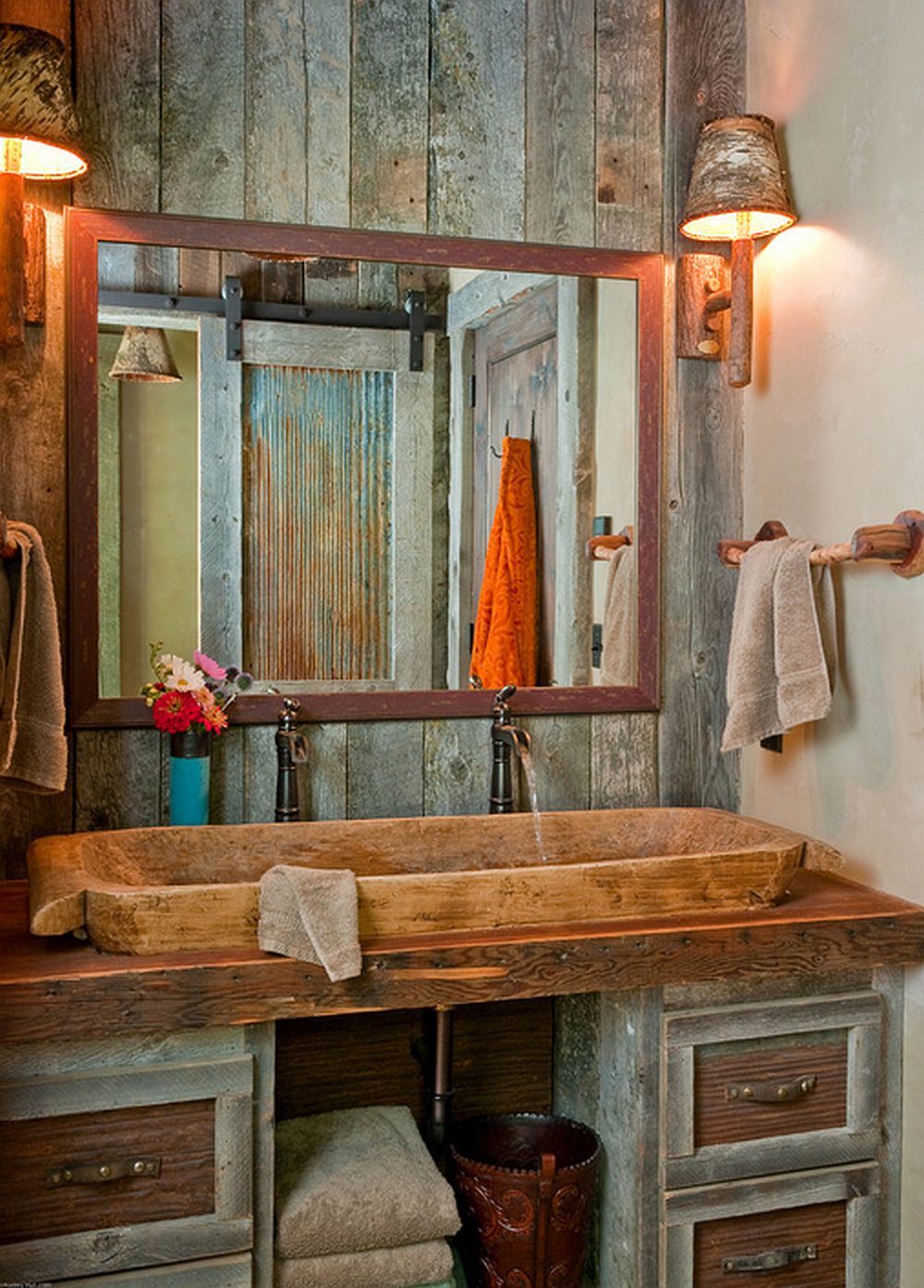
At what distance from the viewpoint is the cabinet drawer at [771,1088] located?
75.1 inches

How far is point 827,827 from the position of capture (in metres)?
2.22

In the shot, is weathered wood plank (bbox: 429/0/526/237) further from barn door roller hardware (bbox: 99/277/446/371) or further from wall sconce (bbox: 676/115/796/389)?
wall sconce (bbox: 676/115/796/389)

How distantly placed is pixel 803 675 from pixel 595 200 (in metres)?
0.97

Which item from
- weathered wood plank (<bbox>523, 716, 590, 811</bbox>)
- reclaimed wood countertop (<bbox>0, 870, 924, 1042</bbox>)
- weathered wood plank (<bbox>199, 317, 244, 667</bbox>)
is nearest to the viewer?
reclaimed wood countertop (<bbox>0, 870, 924, 1042</bbox>)

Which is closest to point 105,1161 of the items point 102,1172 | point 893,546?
point 102,1172

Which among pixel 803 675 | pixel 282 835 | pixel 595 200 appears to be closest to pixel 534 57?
pixel 595 200

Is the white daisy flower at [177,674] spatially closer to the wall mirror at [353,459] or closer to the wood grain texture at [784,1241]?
the wall mirror at [353,459]

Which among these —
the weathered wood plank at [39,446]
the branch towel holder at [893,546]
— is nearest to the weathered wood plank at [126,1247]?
the weathered wood plank at [39,446]

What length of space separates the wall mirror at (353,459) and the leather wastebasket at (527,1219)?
79cm

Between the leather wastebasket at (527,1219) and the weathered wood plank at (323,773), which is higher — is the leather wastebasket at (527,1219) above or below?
below

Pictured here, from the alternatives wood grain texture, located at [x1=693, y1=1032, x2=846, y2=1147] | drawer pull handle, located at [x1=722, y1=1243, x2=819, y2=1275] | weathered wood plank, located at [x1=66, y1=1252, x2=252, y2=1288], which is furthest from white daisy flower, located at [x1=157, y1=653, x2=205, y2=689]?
drawer pull handle, located at [x1=722, y1=1243, x2=819, y2=1275]

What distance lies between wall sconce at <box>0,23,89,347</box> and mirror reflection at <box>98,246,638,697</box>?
149mm

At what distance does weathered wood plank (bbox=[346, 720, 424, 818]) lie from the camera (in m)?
2.31

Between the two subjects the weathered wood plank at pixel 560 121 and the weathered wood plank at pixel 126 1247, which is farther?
the weathered wood plank at pixel 560 121
